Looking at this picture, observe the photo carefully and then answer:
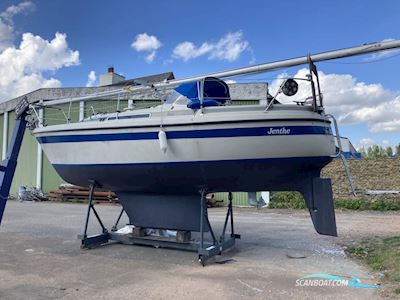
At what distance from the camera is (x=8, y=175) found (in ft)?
19.2

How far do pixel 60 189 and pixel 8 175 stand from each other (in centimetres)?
1074

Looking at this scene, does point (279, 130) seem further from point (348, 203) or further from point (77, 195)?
point (77, 195)

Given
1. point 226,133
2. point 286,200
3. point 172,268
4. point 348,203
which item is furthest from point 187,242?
point 348,203

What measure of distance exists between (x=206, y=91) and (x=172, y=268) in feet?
8.79

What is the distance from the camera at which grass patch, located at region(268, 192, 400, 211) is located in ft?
41.0

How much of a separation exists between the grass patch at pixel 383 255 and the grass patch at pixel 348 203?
5.79 metres

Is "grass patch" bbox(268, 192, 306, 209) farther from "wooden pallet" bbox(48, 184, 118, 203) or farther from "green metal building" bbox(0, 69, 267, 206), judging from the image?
"wooden pallet" bbox(48, 184, 118, 203)

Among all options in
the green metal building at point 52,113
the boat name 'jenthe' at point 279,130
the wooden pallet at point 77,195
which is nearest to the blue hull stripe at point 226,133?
the boat name 'jenthe' at point 279,130

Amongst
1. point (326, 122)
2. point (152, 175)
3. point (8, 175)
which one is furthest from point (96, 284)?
point (326, 122)

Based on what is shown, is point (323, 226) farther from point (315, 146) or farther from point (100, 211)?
→ point (100, 211)

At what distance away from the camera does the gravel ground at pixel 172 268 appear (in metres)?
4.19

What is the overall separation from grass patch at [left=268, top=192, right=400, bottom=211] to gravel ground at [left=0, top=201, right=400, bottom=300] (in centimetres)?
433

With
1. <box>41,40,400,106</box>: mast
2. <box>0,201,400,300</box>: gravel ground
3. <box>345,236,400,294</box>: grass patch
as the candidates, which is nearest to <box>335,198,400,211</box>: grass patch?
<box>0,201,400,300</box>: gravel ground

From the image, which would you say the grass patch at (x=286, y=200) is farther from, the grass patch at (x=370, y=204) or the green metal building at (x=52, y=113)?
the grass patch at (x=370, y=204)
